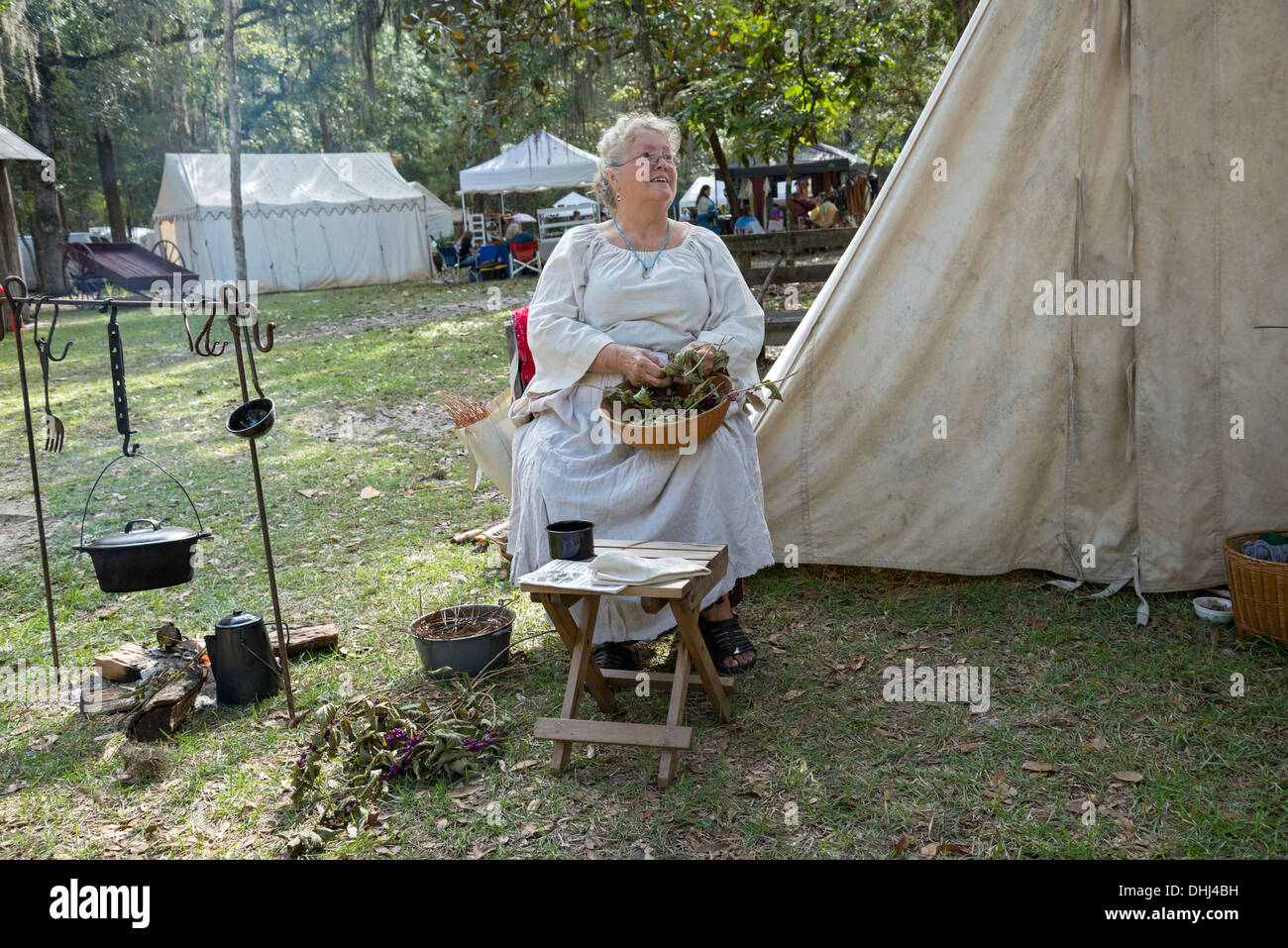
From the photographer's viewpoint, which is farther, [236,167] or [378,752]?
[236,167]

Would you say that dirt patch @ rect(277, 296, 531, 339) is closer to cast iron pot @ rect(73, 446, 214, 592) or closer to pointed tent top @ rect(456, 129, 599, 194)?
pointed tent top @ rect(456, 129, 599, 194)

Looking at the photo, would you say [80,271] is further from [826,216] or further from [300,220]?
[826,216]

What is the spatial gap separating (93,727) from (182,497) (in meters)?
2.82

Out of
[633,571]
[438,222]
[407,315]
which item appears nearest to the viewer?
[633,571]

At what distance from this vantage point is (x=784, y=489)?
396 cm

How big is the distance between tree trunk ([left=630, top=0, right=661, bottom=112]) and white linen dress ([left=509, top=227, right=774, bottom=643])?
15.1 ft

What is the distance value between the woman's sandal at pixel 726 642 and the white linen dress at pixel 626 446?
0.17 metres

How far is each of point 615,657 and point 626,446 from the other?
0.71 metres

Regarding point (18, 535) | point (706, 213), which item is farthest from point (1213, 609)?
point (706, 213)

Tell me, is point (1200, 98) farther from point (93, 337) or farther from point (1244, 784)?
point (93, 337)

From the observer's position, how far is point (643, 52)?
7.62m

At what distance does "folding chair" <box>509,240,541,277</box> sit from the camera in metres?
19.1

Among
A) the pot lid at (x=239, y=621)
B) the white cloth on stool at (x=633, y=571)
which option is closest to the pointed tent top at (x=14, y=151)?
the pot lid at (x=239, y=621)
